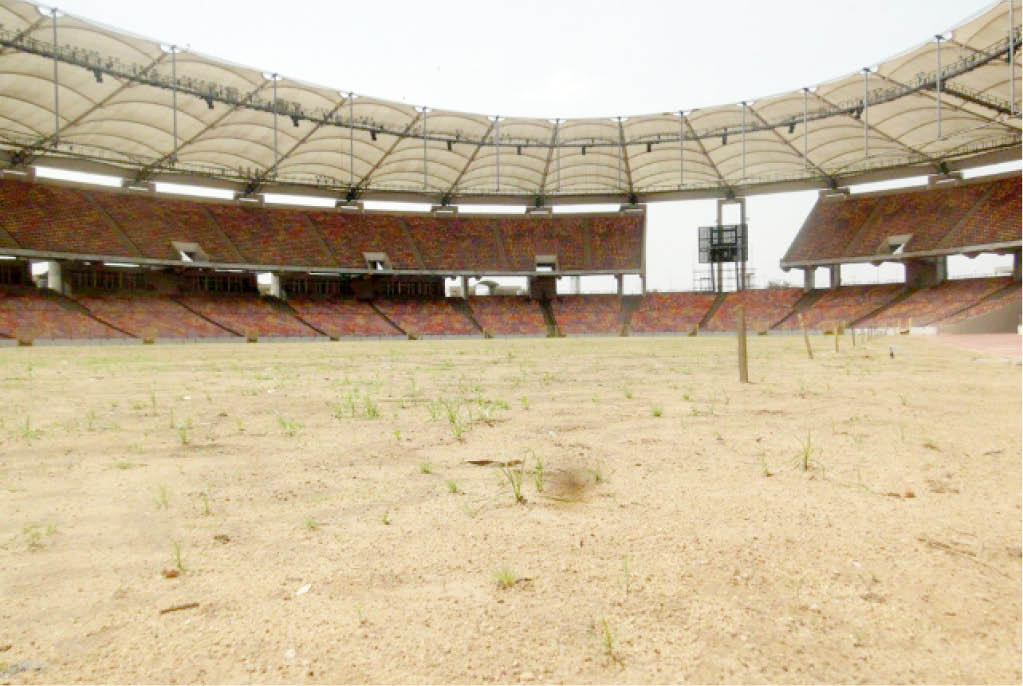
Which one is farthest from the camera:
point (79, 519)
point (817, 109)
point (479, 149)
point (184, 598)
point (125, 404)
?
point (479, 149)

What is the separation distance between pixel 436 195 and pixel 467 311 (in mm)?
11175

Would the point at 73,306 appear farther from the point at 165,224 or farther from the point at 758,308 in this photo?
the point at 758,308

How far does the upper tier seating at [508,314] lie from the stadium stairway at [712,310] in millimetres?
12882

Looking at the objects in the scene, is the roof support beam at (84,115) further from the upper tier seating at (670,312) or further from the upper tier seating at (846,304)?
the upper tier seating at (846,304)

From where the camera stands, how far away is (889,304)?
43312 mm

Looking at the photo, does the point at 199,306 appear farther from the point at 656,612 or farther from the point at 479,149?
the point at 656,612

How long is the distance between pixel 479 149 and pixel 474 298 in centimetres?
1361

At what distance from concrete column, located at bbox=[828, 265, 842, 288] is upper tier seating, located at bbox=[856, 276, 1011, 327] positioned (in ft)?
21.9

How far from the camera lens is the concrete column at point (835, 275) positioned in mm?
49500

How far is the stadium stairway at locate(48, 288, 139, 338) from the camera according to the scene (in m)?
34.5

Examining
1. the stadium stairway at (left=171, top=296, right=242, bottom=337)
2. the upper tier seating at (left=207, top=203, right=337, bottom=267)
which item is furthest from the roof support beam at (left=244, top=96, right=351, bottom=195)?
the stadium stairway at (left=171, top=296, right=242, bottom=337)

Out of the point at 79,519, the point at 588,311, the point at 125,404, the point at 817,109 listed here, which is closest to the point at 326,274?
the point at 588,311

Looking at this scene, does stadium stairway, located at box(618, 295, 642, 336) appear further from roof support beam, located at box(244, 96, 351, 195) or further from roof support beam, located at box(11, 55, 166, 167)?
roof support beam, located at box(11, 55, 166, 167)

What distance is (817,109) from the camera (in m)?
40.0
